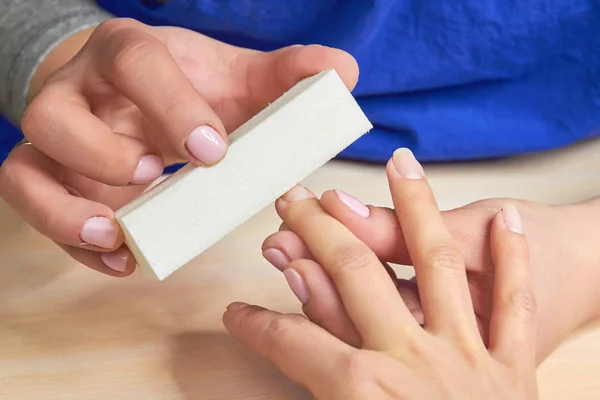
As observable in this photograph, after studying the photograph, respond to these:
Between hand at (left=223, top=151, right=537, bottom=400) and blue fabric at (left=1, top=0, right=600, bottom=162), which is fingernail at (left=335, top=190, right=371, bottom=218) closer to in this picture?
hand at (left=223, top=151, right=537, bottom=400)

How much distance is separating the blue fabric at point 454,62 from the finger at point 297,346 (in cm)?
30

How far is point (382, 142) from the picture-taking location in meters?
0.67

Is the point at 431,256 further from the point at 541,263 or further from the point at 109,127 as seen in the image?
the point at 109,127

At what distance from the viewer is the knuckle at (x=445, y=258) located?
390 mm

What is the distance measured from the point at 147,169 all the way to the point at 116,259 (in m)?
0.07

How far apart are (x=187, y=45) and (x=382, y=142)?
0.24 m

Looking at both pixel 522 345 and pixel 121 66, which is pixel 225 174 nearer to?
pixel 121 66

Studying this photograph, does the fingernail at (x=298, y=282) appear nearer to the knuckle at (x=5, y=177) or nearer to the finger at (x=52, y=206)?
the finger at (x=52, y=206)

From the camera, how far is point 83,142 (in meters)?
0.42

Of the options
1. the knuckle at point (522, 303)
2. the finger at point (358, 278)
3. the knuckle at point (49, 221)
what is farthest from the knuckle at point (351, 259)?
the knuckle at point (49, 221)

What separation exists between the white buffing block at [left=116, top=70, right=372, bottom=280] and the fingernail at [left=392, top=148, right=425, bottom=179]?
44 mm

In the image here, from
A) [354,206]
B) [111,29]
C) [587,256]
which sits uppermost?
[111,29]

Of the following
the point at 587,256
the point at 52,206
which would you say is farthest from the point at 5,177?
the point at 587,256

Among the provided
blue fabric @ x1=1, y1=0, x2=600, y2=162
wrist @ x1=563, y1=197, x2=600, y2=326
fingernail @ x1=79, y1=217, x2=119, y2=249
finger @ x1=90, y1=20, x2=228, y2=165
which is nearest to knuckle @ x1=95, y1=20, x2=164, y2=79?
finger @ x1=90, y1=20, x2=228, y2=165
